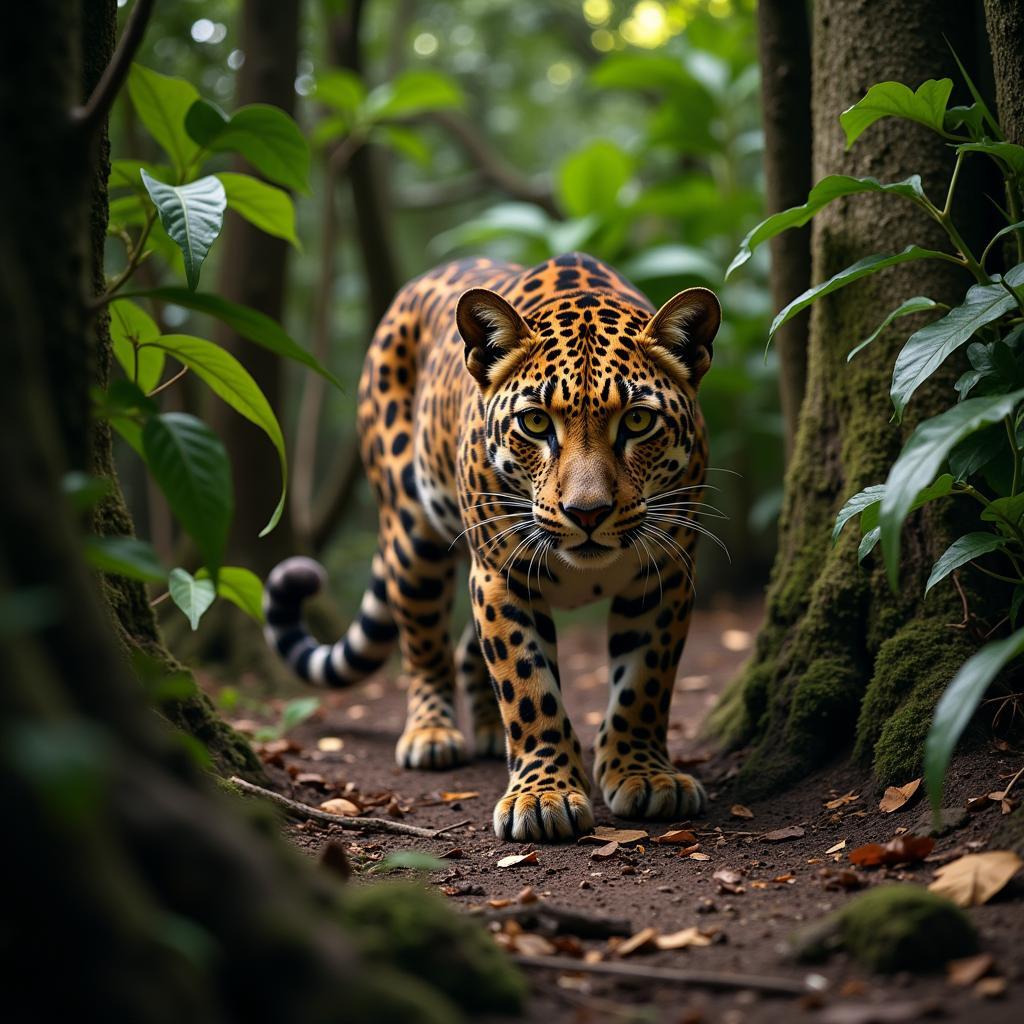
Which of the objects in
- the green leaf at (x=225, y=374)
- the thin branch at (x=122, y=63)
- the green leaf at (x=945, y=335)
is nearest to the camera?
the thin branch at (x=122, y=63)

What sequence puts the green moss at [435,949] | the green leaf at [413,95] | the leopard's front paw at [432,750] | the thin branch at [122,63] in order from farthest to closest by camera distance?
1. the green leaf at [413,95]
2. the leopard's front paw at [432,750]
3. the thin branch at [122,63]
4. the green moss at [435,949]

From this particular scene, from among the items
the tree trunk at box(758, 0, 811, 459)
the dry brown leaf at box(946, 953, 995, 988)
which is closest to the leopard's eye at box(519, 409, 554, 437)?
the tree trunk at box(758, 0, 811, 459)

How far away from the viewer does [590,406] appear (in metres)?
3.84

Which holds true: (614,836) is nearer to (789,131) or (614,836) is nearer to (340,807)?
(340,807)

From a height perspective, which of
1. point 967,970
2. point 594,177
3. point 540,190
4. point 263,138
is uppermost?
point 540,190

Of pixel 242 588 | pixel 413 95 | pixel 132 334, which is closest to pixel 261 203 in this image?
Answer: pixel 132 334

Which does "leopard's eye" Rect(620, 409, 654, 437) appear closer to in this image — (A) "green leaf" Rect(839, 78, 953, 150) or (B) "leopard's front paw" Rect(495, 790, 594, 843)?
(A) "green leaf" Rect(839, 78, 953, 150)

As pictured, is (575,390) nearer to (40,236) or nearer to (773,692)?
(773,692)

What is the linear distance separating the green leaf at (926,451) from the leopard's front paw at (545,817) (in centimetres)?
169

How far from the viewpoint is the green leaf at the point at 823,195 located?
3.16 metres

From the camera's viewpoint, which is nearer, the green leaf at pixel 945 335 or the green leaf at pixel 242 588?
the green leaf at pixel 945 335

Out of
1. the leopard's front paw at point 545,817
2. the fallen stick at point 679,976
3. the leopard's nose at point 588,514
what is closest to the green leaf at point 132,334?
the leopard's nose at point 588,514

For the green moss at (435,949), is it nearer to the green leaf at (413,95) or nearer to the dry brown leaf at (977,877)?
the dry brown leaf at (977,877)

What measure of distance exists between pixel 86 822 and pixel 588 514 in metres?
2.35
